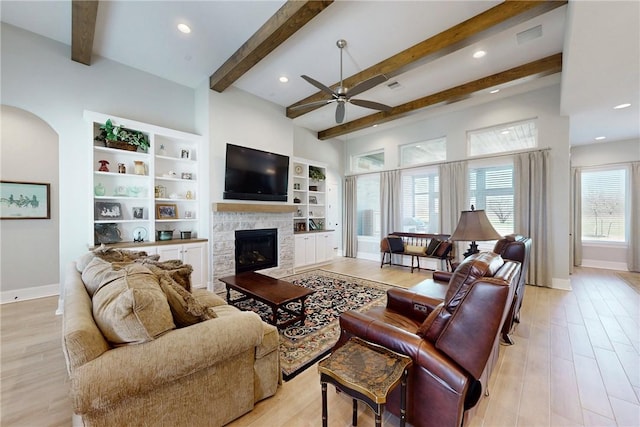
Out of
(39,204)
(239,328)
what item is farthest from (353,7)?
(39,204)

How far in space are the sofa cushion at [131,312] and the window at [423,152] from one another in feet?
19.6

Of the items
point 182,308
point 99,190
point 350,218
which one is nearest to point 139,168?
point 99,190

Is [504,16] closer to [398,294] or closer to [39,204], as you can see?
[398,294]

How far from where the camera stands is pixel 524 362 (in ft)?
7.41

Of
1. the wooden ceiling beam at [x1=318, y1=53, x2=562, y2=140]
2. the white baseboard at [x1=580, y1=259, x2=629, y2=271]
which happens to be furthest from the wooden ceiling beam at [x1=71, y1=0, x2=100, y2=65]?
the white baseboard at [x1=580, y1=259, x2=629, y2=271]

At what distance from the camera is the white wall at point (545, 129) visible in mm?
4320

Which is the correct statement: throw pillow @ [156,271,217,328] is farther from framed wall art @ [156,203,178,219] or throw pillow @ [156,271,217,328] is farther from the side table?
framed wall art @ [156,203,178,219]

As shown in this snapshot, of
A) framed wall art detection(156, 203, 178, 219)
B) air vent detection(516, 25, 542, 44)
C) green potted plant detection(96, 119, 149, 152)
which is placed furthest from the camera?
framed wall art detection(156, 203, 178, 219)

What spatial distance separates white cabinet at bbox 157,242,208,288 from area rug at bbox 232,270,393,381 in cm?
111

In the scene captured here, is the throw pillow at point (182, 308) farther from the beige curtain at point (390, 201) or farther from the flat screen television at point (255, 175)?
the beige curtain at point (390, 201)

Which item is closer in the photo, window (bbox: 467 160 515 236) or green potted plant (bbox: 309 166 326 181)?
window (bbox: 467 160 515 236)

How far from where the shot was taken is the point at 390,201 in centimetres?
659

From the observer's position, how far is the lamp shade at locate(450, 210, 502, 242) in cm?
275

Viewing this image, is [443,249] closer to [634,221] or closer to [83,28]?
[634,221]
